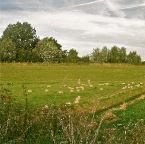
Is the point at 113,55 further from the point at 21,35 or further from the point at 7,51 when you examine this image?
the point at 7,51

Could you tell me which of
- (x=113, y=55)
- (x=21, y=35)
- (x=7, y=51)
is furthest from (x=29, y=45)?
(x=113, y=55)

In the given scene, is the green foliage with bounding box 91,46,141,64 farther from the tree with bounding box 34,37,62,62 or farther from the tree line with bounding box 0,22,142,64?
the tree with bounding box 34,37,62,62

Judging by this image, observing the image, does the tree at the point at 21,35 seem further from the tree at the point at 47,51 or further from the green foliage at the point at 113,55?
the green foliage at the point at 113,55

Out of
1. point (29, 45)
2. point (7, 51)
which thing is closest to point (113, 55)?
point (29, 45)

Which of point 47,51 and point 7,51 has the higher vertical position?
point 47,51

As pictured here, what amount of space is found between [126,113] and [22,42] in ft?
370

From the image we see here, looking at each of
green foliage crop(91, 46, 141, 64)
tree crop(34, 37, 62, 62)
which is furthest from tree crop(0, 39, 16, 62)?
green foliage crop(91, 46, 141, 64)

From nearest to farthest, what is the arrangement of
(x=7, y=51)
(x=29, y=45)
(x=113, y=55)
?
(x=7, y=51) < (x=29, y=45) < (x=113, y=55)

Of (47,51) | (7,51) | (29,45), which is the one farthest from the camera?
(29,45)

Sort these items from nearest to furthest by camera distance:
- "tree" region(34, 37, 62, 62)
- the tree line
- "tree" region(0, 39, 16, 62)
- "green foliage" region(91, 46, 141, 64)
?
"tree" region(0, 39, 16, 62) < the tree line < "tree" region(34, 37, 62, 62) < "green foliage" region(91, 46, 141, 64)

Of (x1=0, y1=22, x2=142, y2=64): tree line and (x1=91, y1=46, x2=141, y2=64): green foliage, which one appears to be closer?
(x1=0, y1=22, x2=142, y2=64): tree line

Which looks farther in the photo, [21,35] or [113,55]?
[113,55]

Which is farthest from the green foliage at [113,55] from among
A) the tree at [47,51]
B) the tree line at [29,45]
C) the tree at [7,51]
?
the tree at [7,51]

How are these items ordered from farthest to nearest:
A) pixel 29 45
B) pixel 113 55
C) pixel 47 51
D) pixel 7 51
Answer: pixel 113 55
pixel 29 45
pixel 47 51
pixel 7 51
